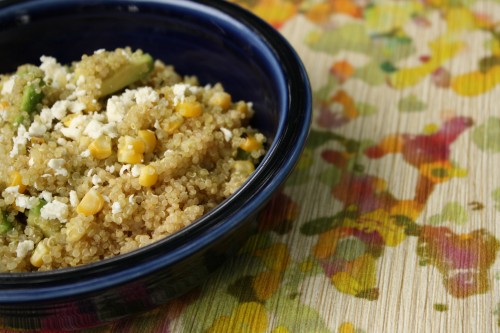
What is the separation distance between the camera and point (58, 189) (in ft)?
5.69

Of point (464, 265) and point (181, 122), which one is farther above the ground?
point (181, 122)

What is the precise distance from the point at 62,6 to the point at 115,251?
3.12ft

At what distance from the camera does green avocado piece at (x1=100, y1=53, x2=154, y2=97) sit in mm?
1973

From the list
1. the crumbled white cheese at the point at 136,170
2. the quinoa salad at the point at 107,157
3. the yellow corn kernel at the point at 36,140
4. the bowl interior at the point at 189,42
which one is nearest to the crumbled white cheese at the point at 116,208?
the quinoa salad at the point at 107,157

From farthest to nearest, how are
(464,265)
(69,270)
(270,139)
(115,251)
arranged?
(270,139), (464,265), (115,251), (69,270)

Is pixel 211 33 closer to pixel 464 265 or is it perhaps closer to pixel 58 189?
pixel 58 189

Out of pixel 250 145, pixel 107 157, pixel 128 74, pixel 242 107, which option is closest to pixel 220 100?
pixel 242 107

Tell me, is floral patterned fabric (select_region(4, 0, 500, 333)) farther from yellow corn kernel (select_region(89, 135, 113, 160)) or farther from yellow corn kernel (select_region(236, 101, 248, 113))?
yellow corn kernel (select_region(89, 135, 113, 160))

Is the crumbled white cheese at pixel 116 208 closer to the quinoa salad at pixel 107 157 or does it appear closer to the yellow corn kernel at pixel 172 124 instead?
the quinoa salad at pixel 107 157

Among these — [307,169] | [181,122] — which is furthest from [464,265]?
[181,122]

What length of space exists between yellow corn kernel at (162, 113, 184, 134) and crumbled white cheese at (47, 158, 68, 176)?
30 centimetres

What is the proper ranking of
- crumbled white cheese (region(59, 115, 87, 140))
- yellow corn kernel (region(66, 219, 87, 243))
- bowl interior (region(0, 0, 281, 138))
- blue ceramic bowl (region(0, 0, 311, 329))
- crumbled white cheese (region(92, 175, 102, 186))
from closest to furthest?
blue ceramic bowl (region(0, 0, 311, 329))
yellow corn kernel (region(66, 219, 87, 243))
crumbled white cheese (region(92, 175, 102, 186))
crumbled white cheese (region(59, 115, 87, 140))
bowl interior (region(0, 0, 281, 138))

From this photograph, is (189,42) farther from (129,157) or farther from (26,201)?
(26,201)

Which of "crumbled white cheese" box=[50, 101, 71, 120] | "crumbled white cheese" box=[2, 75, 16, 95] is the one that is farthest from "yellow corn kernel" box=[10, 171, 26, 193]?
"crumbled white cheese" box=[2, 75, 16, 95]
